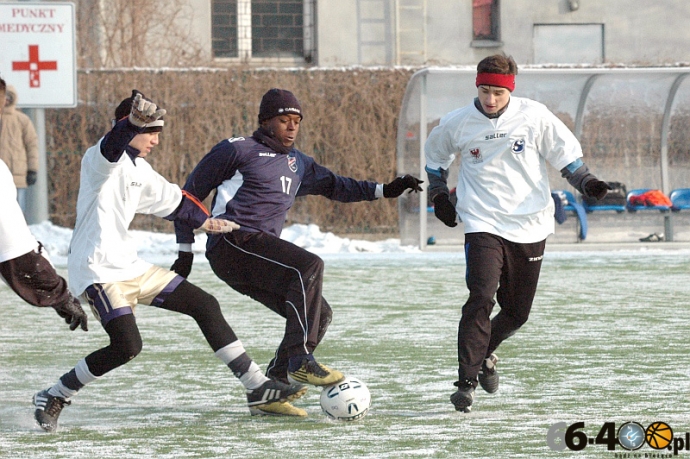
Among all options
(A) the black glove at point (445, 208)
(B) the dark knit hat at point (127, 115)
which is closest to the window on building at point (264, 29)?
(A) the black glove at point (445, 208)

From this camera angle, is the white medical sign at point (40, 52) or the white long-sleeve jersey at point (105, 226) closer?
the white long-sleeve jersey at point (105, 226)

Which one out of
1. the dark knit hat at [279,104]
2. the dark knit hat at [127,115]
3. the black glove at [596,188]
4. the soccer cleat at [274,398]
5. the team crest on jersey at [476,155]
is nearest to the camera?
the dark knit hat at [127,115]

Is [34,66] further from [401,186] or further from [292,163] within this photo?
[401,186]

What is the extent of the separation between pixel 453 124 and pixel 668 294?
538cm

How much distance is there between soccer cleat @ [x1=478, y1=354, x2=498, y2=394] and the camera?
680 centimetres

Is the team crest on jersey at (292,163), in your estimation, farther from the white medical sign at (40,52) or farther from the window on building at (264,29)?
the window on building at (264,29)

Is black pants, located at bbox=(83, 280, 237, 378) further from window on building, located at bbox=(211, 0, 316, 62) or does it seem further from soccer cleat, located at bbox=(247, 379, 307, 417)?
window on building, located at bbox=(211, 0, 316, 62)

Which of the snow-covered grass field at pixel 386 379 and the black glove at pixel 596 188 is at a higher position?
the black glove at pixel 596 188

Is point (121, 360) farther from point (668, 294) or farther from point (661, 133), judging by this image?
point (661, 133)

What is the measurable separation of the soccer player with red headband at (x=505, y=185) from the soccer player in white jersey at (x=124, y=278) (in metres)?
1.12

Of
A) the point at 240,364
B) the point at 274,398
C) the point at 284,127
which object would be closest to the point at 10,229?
the point at 240,364

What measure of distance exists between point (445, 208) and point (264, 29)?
800 inches

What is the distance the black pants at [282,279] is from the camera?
6.50 m

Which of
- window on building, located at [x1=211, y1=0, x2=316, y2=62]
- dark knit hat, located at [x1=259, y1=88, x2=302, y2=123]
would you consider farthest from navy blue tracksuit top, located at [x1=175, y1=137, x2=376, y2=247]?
window on building, located at [x1=211, y1=0, x2=316, y2=62]
